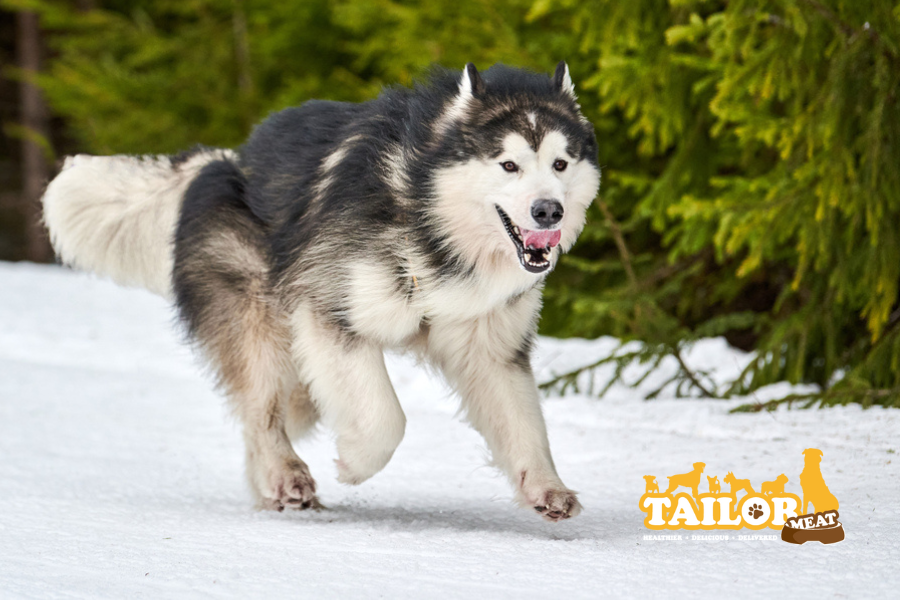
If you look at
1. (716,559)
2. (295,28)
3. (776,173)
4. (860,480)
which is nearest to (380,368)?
(716,559)

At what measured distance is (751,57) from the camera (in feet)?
19.1

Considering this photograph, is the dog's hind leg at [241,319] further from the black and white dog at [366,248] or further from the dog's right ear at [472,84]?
the dog's right ear at [472,84]

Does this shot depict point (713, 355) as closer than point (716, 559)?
No

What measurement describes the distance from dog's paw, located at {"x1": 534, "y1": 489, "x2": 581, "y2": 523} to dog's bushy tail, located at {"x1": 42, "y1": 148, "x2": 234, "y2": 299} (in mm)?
2468

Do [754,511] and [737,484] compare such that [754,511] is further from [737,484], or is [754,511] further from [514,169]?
[514,169]

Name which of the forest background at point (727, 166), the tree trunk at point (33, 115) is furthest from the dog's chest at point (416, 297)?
the tree trunk at point (33, 115)

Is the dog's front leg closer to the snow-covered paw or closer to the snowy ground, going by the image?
the snow-covered paw

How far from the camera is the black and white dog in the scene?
4.00 meters

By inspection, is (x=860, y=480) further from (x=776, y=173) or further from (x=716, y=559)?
(x=776, y=173)

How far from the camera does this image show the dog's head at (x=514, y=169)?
3.80 m

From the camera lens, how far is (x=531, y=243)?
388 centimetres

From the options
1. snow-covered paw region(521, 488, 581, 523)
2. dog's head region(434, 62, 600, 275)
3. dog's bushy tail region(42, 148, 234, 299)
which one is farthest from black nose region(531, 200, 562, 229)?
dog's bushy tail region(42, 148, 234, 299)

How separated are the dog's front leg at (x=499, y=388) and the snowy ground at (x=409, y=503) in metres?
0.27

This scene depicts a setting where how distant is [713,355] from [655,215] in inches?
54.1
